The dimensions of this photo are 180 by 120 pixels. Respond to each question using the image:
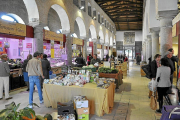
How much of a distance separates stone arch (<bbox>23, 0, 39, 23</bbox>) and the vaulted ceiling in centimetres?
1520

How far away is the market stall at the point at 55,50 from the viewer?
9750 millimetres

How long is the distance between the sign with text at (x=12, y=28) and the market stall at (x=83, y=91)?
11.3 feet

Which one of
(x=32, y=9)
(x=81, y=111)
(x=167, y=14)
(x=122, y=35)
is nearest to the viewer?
(x=81, y=111)

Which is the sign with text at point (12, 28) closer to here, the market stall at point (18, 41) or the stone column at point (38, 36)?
the market stall at point (18, 41)

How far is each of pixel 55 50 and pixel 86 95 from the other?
746 cm

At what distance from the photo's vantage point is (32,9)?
795 centimetres

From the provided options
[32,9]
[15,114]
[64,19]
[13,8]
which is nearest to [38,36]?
[32,9]

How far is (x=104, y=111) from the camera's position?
4.27 m

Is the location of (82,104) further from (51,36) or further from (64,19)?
(64,19)

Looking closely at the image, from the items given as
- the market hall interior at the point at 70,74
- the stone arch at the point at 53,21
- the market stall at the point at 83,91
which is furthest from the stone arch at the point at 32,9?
the stone arch at the point at 53,21

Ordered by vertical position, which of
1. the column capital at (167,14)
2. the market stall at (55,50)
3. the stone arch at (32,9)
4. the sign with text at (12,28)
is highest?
the stone arch at (32,9)

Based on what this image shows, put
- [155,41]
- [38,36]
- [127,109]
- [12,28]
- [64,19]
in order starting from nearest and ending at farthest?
[127,109], [12,28], [38,36], [155,41], [64,19]

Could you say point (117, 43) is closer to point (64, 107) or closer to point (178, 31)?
point (178, 31)

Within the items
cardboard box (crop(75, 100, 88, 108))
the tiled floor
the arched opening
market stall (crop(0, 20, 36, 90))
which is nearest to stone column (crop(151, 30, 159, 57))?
the tiled floor
